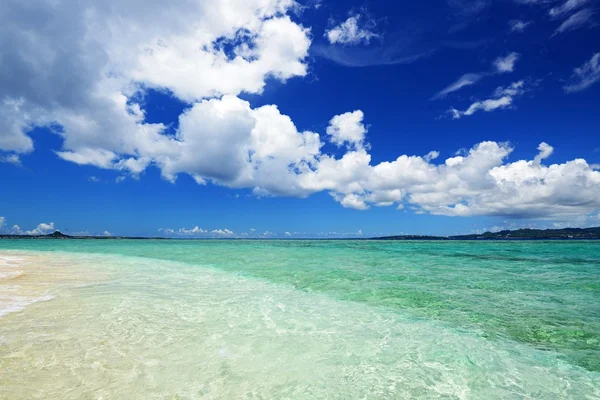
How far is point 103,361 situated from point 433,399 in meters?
4.57

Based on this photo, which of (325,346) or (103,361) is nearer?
(103,361)

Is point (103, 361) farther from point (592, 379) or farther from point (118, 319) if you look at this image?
point (592, 379)

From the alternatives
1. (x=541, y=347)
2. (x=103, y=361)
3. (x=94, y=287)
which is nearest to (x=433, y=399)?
(x=541, y=347)

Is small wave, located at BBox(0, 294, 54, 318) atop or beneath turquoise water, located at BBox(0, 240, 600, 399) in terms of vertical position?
atop

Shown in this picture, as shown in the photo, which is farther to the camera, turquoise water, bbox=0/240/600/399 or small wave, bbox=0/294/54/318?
small wave, bbox=0/294/54/318

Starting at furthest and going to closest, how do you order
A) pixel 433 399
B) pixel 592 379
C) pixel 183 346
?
pixel 183 346, pixel 592 379, pixel 433 399

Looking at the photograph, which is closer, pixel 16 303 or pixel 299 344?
pixel 299 344

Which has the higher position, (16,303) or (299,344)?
(16,303)

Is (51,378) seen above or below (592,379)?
above

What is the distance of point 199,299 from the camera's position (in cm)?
927

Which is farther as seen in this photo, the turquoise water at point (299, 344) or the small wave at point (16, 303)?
the small wave at point (16, 303)

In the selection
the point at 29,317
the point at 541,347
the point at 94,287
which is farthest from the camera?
the point at 94,287

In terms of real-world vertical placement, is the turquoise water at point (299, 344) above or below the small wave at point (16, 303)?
below

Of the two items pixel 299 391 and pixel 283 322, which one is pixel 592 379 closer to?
→ pixel 299 391
